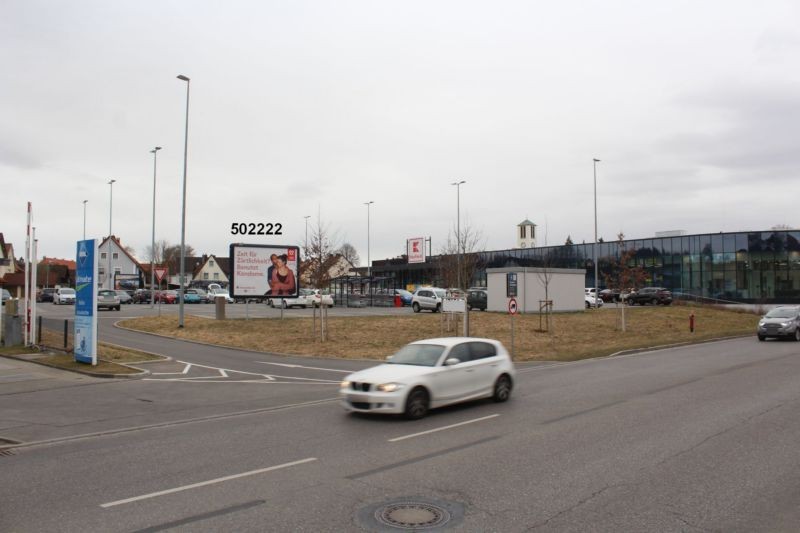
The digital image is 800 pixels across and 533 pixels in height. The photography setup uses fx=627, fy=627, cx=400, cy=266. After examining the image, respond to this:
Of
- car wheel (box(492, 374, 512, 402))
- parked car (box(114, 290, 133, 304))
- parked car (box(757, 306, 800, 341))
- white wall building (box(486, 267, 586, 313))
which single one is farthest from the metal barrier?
parked car (box(757, 306, 800, 341))

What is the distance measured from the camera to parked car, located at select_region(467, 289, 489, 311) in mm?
43125

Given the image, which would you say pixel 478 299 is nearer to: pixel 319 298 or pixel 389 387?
pixel 319 298

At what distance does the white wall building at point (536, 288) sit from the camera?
39719 mm

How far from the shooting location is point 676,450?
834cm

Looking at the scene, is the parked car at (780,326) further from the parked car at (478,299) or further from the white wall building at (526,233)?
the white wall building at (526,233)

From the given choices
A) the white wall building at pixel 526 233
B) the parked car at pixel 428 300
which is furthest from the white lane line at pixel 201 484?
the white wall building at pixel 526 233

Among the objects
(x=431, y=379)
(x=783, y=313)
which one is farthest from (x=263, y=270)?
(x=783, y=313)

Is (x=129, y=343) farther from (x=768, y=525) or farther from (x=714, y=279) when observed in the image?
(x=714, y=279)

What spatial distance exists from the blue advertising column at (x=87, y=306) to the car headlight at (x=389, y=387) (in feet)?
39.3

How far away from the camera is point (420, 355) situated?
1226 centimetres

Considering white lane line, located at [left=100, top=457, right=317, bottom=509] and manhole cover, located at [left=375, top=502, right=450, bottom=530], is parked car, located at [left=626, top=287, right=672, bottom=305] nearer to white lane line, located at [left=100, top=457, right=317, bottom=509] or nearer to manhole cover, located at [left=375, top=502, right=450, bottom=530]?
white lane line, located at [left=100, top=457, right=317, bottom=509]

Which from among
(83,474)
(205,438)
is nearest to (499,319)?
(205,438)

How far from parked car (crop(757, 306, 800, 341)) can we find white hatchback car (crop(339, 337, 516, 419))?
21.6 meters

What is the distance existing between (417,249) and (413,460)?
66322 mm
